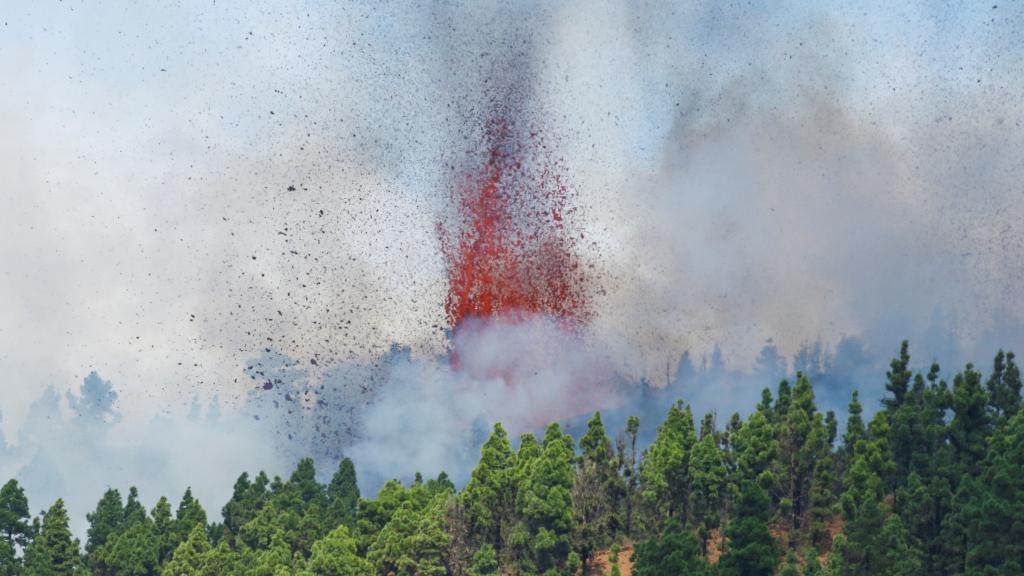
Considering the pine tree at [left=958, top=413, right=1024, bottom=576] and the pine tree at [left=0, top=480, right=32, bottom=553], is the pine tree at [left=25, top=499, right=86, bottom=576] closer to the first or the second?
the pine tree at [left=0, top=480, right=32, bottom=553]

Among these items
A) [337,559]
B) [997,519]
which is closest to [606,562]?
[337,559]

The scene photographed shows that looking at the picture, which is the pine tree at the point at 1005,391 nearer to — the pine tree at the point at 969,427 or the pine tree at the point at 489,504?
the pine tree at the point at 969,427

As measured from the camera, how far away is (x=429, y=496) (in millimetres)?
145125

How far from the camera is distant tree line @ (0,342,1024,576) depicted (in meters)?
Result: 119

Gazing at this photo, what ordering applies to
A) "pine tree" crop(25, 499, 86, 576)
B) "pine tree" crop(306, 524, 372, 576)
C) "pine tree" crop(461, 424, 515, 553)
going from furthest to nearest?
"pine tree" crop(25, 499, 86, 576) → "pine tree" crop(461, 424, 515, 553) → "pine tree" crop(306, 524, 372, 576)

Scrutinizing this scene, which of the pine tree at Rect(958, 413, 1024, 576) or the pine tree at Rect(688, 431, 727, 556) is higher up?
the pine tree at Rect(688, 431, 727, 556)

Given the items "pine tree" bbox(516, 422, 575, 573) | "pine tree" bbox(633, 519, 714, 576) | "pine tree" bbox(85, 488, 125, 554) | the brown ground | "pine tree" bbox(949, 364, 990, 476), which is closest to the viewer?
"pine tree" bbox(633, 519, 714, 576)

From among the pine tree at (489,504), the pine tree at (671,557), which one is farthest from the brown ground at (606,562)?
the pine tree at (671,557)

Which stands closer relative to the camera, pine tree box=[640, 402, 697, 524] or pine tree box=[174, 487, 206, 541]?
pine tree box=[640, 402, 697, 524]

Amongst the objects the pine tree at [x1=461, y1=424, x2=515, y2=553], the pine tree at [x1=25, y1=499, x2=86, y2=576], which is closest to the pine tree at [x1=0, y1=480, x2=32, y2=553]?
the pine tree at [x1=25, y1=499, x2=86, y2=576]

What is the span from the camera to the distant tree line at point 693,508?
390 ft

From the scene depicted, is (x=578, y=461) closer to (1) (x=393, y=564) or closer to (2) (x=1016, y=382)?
(1) (x=393, y=564)

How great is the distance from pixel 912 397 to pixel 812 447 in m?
10.1

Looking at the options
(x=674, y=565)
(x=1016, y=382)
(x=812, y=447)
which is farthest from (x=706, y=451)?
(x=1016, y=382)
